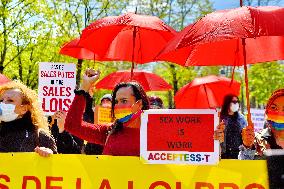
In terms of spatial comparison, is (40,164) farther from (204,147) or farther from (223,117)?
(223,117)

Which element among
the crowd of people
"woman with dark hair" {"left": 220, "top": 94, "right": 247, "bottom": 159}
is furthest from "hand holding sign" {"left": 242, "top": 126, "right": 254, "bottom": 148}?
"woman with dark hair" {"left": 220, "top": 94, "right": 247, "bottom": 159}

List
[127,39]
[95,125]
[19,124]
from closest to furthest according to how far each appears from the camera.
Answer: [95,125] < [19,124] < [127,39]

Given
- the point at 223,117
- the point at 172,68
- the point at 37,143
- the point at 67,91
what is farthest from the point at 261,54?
the point at 172,68

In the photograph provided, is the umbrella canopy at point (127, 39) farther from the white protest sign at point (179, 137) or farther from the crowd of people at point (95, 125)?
the white protest sign at point (179, 137)

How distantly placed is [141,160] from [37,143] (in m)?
1.09

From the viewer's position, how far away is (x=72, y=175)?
3.91 metres

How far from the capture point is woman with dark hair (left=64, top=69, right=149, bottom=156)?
3972mm

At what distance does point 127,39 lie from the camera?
865 centimetres

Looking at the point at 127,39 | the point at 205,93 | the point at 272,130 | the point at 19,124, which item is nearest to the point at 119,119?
the point at 19,124

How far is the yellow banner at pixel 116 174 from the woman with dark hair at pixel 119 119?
16 cm

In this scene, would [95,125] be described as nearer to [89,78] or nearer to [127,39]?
[89,78]

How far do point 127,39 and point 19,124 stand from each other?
14.5ft

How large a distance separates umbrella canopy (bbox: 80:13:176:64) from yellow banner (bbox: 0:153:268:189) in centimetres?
353

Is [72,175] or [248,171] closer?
[248,171]
